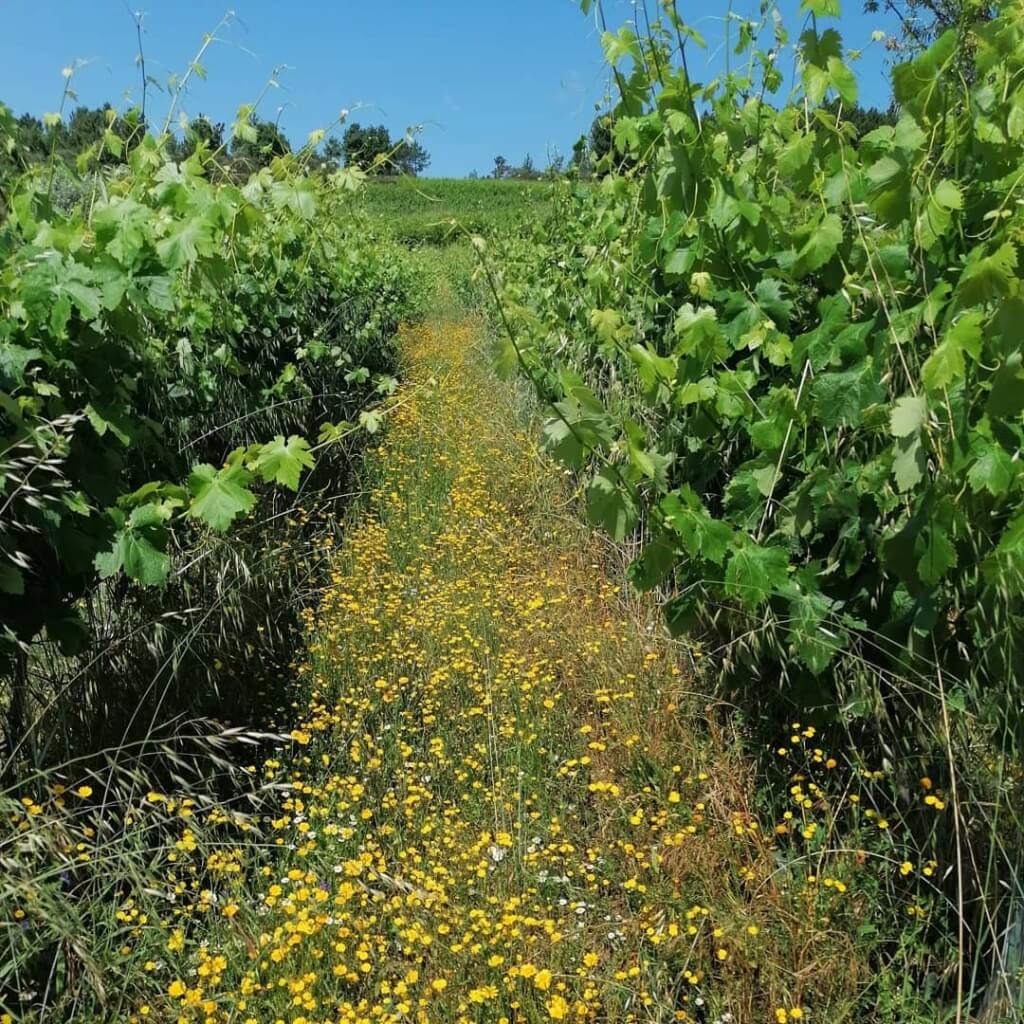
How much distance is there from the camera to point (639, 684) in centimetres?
298

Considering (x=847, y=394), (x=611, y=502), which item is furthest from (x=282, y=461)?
(x=847, y=394)

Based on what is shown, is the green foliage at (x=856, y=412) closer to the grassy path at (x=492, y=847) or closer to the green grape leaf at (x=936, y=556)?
the green grape leaf at (x=936, y=556)

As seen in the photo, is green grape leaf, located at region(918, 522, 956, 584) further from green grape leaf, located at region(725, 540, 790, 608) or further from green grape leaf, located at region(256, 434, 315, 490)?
green grape leaf, located at region(256, 434, 315, 490)

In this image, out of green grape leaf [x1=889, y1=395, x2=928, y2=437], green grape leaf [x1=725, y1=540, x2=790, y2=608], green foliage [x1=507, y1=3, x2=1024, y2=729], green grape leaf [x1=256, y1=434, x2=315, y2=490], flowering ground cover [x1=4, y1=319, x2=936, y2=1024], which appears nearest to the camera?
green grape leaf [x1=889, y1=395, x2=928, y2=437]

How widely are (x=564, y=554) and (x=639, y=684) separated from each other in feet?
4.12

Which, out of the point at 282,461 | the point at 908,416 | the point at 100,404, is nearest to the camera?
the point at 908,416

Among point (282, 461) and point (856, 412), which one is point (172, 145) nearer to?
point (282, 461)

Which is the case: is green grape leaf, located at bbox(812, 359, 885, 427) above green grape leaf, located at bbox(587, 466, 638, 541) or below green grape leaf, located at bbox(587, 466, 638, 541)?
above

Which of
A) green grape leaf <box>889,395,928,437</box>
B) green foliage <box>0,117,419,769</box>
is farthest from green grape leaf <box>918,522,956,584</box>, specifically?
green foliage <box>0,117,419,769</box>

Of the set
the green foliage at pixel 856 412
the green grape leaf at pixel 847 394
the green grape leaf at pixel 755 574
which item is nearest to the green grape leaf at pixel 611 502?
the green foliage at pixel 856 412

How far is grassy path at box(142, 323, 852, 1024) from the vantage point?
191 cm

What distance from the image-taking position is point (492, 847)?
2.31 m

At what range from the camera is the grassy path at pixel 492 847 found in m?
1.91

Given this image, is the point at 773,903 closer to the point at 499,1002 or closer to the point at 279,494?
the point at 499,1002
